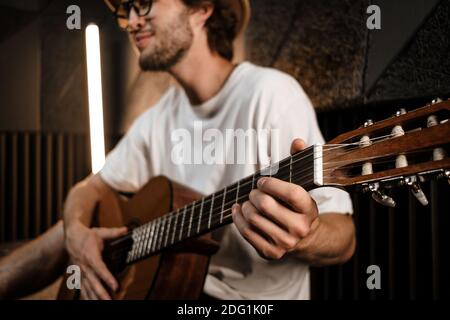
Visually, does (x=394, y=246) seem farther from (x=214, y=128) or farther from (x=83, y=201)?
(x=83, y=201)

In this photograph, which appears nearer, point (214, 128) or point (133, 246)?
point (133, 246)

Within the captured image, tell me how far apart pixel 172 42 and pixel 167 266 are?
599mm

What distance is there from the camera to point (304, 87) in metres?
1.19

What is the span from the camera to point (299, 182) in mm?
723

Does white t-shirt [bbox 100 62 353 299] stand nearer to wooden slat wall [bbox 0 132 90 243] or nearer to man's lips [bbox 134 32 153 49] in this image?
man's lips [bbox 134 32 153 49]

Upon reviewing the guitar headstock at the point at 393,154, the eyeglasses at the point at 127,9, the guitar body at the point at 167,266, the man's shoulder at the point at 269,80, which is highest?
the eyeglasses at the point at 127,9

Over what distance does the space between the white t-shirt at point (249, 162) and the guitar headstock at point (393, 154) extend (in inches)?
12.3

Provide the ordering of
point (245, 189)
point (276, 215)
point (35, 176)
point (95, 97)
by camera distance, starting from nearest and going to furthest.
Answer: point (276, 215) < point (245, 189) < point (95, 97) < point (35, 176)

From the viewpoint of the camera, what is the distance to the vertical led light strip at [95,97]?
1.39 meters

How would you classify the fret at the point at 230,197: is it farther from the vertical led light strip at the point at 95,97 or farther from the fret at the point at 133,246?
the vertical led light strip at the point at 95,97

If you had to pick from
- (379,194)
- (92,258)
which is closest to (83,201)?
(92,258)

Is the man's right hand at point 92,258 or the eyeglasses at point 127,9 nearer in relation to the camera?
the man's right hand at point 92,258

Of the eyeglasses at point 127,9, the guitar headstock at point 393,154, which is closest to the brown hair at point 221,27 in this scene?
the eyeglasses at point 127,9

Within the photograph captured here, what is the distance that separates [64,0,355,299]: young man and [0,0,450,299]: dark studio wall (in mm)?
79
